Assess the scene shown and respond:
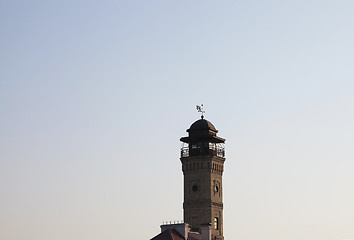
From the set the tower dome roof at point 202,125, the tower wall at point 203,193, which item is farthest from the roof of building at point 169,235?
the tower dome roof at point 202,125

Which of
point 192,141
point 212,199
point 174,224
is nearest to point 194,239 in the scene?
point 174,224

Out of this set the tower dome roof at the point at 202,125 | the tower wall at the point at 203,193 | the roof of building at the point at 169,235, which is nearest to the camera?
the roof of building at the point at 169,235

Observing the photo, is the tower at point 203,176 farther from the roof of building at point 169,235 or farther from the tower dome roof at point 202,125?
the roof of building at point 169,235

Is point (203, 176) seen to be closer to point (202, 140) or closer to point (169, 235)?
point (202, 140)

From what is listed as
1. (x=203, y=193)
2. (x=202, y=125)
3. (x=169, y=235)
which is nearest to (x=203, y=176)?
(x=203, y=193)

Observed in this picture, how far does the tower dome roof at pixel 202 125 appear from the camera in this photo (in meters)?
107

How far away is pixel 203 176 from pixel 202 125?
8.22 meters

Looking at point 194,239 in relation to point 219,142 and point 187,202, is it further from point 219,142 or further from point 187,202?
point 219,142

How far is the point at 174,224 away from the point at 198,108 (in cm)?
2307

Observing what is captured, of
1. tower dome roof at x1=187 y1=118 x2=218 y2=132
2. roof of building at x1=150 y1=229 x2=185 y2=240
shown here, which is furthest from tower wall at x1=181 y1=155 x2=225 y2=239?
roof of building at x1=150 y1=229 x2=185 y2=240

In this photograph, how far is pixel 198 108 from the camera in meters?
109

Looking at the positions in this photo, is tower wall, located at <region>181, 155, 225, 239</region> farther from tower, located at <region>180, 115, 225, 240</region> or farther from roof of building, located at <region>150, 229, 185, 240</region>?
roof of building, located at <region>150, 229, 185, 240</region>

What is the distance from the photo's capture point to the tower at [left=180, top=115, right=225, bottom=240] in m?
104

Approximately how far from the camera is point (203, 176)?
105m
